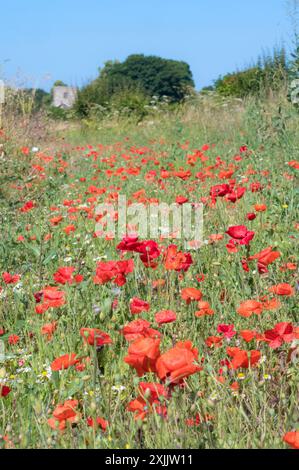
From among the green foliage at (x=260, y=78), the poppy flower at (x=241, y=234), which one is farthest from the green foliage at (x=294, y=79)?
the poppy flower at (x=241, y=234)

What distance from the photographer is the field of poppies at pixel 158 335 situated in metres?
1.48

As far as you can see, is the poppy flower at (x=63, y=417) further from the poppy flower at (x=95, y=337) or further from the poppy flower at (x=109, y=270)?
the poppy flower at (x=109, y=270)

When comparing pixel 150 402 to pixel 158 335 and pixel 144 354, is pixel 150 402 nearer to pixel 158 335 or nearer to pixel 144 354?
pixel 144 354

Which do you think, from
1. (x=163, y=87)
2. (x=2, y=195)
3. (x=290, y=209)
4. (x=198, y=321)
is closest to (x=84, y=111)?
Answer: (x=2, y=195)

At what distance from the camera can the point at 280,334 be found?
166cm

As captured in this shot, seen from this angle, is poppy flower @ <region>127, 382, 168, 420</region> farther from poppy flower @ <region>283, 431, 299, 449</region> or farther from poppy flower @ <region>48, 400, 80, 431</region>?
poppy flower @ <region>283, 431, 299, 449</region>

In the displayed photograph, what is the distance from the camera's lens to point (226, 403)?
5.64ft

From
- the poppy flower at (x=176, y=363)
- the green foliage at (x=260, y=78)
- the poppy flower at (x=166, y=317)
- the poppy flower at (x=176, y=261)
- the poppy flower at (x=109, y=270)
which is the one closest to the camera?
the poppy flower at (x=176, y=363)

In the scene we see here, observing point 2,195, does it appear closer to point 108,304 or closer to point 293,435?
point 108,304

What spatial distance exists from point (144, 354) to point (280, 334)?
1.57 ft

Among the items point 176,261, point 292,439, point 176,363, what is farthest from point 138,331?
point 176,261

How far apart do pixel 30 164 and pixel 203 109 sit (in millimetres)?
6282

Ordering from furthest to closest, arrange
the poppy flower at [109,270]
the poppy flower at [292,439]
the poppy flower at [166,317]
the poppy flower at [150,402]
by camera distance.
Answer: the poppy flower at [109,270]
the poppy flower at [166,317]
the poppy flower at [150,402]
the poppy flower at [292,439]

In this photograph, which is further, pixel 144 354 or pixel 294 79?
pixel 294 79
